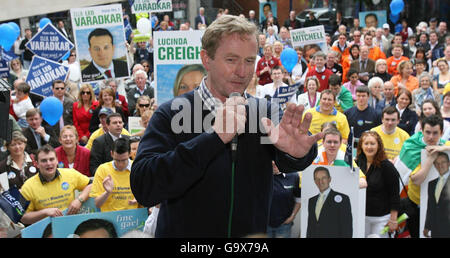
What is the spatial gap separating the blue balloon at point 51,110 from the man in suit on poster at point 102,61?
0.65 metres

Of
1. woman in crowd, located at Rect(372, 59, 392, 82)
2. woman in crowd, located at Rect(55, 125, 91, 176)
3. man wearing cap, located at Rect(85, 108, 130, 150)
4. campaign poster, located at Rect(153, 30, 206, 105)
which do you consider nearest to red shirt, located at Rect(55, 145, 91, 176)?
woman in crowd, located at Rect(55, 125, 91, 176)

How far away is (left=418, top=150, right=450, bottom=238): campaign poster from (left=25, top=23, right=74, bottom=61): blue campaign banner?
232 inches

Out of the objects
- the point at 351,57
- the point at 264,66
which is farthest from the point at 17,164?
the point at 351,57

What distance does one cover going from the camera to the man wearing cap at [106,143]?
5898 millimetres

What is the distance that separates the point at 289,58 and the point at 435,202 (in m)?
6.40

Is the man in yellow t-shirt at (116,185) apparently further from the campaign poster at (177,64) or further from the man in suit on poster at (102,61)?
the man in suit on poster at (102,61)

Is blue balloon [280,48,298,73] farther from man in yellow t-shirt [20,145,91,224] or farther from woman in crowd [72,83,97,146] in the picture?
man in yellow t-shirt [20,145,91,224]

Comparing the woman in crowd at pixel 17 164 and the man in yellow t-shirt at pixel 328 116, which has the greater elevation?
the man in yellow t-shirt at pixel 328 116

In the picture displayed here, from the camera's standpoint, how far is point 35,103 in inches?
340

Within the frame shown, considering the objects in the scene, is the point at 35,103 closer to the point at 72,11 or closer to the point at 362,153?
the point at 72,11

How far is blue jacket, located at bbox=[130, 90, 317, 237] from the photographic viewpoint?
5.52 ft

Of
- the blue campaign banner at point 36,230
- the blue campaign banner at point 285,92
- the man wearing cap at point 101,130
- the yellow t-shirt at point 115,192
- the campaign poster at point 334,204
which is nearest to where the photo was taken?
the blue campaign banner at point 36,230

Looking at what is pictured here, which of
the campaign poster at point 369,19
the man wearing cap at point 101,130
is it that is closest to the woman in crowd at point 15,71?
the man wearing cap at point 101,130

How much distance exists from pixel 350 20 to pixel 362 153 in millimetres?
15117
